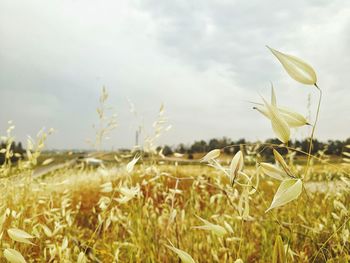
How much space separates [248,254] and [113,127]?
1.01 metres

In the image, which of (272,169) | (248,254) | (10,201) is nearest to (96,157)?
(10,201)

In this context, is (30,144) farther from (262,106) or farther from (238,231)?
(262,106)

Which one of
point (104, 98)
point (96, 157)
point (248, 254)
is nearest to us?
point (248, 254)

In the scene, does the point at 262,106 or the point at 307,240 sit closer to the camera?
the point at 262,106

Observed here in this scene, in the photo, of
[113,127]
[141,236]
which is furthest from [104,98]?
[141,236]

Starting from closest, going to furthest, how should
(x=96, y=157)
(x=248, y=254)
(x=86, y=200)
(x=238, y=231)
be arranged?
(x=248, y=254), (x=96, y=157), (x=238, y=231), (x=86, y=200)

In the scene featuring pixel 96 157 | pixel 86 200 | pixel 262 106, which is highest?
pixel 262 106

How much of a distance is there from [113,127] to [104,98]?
227 mm

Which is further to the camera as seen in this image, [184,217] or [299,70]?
[184,217]

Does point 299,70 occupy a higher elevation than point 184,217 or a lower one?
higher

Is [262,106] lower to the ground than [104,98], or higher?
lower

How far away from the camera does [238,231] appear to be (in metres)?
2.29

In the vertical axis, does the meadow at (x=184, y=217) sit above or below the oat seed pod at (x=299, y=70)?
below

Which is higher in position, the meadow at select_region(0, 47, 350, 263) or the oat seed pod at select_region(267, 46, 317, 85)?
the oat seed pod at select_region(267, 46, 317, 85)
